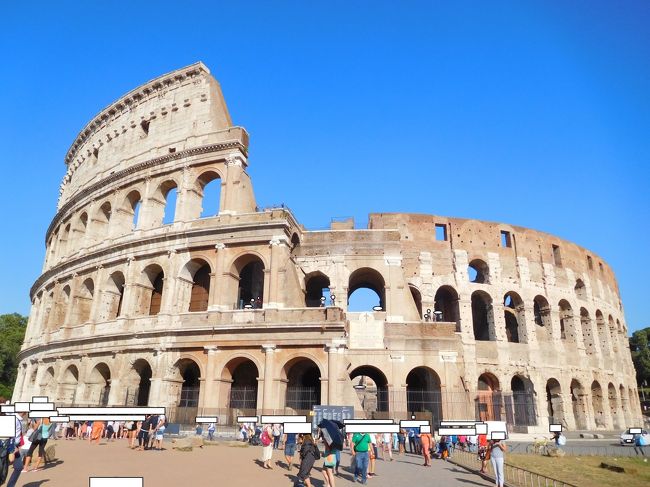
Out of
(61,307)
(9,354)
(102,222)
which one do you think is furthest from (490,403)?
(9,354)

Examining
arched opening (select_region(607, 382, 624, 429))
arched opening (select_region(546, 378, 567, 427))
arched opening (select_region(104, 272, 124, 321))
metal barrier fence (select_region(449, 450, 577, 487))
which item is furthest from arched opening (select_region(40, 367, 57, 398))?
arched opening (select_region(607, 382, 624, 429))

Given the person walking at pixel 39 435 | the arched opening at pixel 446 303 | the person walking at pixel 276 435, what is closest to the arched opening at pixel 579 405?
the arched opening at pixel 446 303

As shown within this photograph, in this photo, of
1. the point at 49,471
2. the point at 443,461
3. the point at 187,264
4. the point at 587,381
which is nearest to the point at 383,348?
the point at 443,461

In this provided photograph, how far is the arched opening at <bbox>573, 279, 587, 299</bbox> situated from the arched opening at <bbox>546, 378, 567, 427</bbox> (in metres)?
6.99

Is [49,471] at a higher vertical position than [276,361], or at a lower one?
lower

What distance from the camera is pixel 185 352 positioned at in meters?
19.9

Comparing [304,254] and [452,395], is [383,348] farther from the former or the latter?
[304,254]

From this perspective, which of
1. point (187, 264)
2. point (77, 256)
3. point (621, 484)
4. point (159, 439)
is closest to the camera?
point (621, 484)

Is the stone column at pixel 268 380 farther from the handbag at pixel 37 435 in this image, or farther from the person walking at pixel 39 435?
the handbag at pixel 37 435

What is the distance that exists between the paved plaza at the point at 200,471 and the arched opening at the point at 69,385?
466 inches

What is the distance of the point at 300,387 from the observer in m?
Answer: 21.3

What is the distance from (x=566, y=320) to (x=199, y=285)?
23593 millimetres

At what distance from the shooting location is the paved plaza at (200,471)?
28.0 ft

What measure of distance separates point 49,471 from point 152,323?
11927 mm
